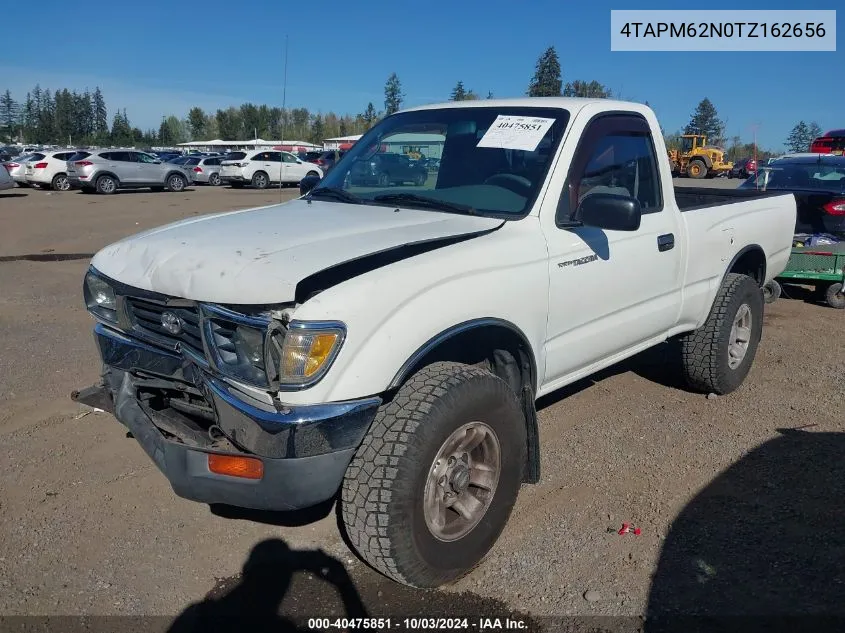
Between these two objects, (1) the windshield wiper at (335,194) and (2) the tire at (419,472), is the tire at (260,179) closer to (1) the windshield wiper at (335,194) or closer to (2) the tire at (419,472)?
(1) the windshield wiper at (335,194)

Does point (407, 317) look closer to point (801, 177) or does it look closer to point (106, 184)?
point (801, 177)

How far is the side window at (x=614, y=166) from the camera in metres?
3.65

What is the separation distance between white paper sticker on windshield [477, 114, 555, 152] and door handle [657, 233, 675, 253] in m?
0.97

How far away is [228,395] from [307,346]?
0.39 m

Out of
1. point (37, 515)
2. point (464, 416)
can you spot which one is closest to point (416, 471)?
point (464, 416)

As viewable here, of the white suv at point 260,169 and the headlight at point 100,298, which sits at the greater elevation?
the white suv at point 260,169

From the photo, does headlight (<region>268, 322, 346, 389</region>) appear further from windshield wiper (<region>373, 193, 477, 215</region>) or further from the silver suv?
the silver suv

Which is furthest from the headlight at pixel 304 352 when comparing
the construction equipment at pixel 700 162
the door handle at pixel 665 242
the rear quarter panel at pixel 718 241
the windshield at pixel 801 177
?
the construction equipment at pixel 700 162

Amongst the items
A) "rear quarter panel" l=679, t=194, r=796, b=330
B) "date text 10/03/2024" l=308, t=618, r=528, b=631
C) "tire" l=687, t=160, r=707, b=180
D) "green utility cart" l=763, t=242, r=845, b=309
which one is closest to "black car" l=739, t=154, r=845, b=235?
"green utility cart" l=763, t=242, r=845, b=309

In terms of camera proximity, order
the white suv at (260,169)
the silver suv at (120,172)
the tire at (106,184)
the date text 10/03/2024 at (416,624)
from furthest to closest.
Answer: the white suv at (260,169), the tire at (106,184), the silver suv at (120,172), the date text 10/03/2024 at (416,624)

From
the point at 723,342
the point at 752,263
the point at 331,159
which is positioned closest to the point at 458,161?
the point at 723,342

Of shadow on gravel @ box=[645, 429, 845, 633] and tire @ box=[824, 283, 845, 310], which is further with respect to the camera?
tire @ box=[824, 283, 845, 310]

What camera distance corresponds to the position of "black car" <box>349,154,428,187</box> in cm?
397

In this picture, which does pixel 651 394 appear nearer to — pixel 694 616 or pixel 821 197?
pixel 694 616
